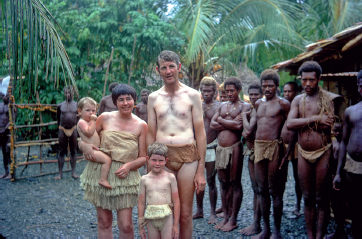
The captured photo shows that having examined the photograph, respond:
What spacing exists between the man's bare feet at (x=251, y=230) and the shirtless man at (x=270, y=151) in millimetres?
179

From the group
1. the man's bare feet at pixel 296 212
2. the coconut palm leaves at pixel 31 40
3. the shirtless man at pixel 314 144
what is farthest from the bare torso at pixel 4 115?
the shirtless man at pixel 314 144

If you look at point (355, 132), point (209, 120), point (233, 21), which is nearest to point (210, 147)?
point (209, 120)

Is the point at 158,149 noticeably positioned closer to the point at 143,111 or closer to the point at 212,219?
the point at 212,219

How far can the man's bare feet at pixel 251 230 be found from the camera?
4368mm

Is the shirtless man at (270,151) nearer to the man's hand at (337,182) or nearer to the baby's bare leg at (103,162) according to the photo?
the man's hand at (337,182)

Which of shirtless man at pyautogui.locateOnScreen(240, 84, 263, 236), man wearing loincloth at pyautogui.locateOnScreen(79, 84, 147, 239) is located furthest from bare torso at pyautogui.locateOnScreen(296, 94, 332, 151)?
man wearing loincloth at pyautogui.locateOnScreen(79, 84, 147, 239)

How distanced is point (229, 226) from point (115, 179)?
2.03 metres

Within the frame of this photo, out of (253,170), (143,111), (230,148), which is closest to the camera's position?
(253,170)

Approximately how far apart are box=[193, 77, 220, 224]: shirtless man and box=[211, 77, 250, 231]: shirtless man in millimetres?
236

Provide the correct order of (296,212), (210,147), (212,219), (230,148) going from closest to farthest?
(230,148), (212,219), (210,147), (296,212)

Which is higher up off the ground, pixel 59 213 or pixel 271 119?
pixel 271 119

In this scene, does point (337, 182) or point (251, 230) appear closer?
point (337, 182)

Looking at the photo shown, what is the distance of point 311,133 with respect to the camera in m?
3.71

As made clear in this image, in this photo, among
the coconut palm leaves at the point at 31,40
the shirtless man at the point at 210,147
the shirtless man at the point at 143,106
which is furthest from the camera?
the shirtless man at the point at 143,106
